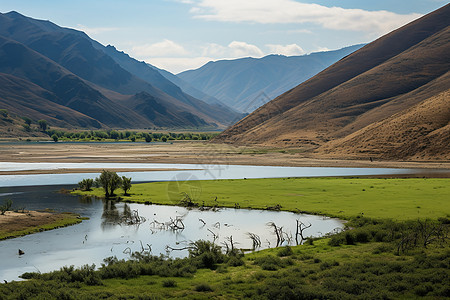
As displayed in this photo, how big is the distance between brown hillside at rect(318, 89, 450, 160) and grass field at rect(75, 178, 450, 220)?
36259mm

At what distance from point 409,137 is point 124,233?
7446 cm

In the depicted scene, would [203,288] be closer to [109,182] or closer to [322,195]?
[322,195]

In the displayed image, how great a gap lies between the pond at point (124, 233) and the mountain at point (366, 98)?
62.0 metres

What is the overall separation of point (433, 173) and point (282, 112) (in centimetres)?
10040

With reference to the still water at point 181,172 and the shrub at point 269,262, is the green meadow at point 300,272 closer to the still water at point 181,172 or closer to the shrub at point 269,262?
the shrub at point 269,262

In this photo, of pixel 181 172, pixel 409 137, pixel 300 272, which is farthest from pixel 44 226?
pixel 409 137

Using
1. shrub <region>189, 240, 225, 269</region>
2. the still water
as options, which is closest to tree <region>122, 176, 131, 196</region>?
the still water

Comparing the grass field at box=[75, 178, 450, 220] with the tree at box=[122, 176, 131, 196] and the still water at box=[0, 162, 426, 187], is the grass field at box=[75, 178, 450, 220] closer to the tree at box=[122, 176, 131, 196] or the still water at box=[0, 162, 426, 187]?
the tree at box=[122, 176, 131, 196]

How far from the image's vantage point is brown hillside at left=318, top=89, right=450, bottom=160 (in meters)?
85.2

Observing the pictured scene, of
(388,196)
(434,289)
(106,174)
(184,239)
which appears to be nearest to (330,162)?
(388,196)

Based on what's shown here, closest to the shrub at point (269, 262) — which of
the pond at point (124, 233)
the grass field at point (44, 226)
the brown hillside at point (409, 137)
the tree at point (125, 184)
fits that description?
the pond at point (124, 233)

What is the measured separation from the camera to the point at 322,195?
44.1 m

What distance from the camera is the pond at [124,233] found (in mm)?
24047

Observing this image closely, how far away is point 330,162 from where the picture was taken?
284ft
